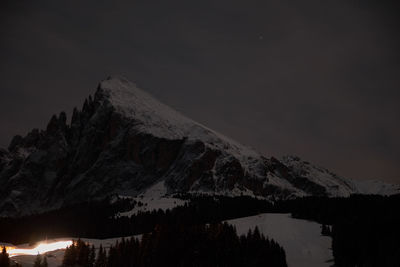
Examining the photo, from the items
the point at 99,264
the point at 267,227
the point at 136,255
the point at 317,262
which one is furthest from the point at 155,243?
the point at 267,227

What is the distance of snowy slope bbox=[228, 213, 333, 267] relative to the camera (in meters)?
138

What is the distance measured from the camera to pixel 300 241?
162375 millimetres

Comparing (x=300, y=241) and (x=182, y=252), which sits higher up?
(x=300, y=241)

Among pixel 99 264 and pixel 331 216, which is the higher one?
pixel 331 216

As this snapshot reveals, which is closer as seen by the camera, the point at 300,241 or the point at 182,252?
the point at 182,252

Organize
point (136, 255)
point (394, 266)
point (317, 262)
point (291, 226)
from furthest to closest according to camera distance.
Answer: point (291, 226) → point (317, 262) → point (136, 255) → point (394, 266)

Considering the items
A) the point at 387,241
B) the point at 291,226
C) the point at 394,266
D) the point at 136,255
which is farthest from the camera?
the point at 291,226

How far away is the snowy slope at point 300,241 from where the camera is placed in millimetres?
138250

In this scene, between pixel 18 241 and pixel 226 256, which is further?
pixel 18 241

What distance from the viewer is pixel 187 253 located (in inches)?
4924

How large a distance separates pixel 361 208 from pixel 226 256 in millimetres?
93788

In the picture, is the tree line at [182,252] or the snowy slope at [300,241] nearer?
the tree line at [182,252]

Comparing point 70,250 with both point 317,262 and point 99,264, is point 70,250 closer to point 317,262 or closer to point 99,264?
point 99,264

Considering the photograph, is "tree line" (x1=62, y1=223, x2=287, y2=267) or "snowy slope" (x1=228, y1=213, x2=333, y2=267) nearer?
"tree line" (x1=62, y1=223, x2=287, y2=267)
